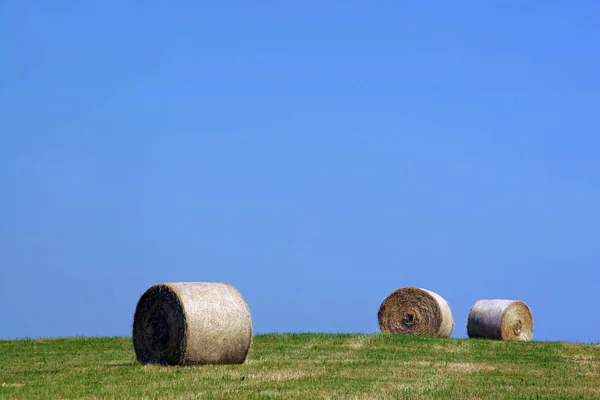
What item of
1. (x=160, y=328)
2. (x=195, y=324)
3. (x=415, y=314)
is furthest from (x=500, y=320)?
(x=195, y=324)

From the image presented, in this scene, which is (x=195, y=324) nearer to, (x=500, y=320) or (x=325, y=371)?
(x=325, y=371)

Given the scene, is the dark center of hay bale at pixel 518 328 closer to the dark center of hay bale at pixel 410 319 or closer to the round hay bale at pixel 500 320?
the round hay bale at pixel 500 320

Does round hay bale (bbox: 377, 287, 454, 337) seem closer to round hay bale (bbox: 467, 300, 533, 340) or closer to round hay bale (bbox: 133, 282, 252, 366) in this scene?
round hay bale (bbox: 467, 300, 533, 340)

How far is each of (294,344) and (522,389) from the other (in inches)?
404

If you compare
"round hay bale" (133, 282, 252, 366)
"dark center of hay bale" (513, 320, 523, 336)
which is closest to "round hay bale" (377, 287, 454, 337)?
"dark center of hay bale" (513, 320, 523, 336)

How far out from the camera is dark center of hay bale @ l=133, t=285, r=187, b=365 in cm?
2045

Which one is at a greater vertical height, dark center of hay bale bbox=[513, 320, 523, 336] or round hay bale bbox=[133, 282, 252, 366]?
round hay bale bbox=[133, 282, 252, 366]

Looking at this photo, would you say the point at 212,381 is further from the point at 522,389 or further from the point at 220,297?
the point at 522,389

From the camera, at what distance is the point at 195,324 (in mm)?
20172

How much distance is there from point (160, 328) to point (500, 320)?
54.1 feet

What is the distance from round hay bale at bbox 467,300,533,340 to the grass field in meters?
4.30

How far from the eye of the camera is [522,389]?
1727 cm

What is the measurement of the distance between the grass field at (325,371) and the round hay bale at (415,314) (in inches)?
143

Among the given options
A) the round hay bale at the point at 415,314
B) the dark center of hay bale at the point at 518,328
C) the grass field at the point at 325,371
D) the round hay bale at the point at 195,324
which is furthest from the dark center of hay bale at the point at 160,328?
the dark center of hay bale at the point at 518,328
